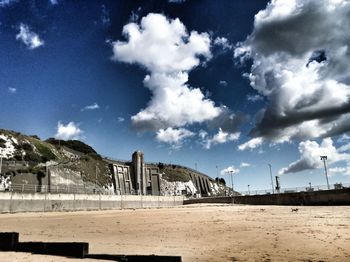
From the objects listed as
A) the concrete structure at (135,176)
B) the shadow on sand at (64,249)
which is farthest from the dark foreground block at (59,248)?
the concrete structure at (135,176)

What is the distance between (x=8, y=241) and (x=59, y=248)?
2022 millimetres

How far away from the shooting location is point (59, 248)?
8.97m

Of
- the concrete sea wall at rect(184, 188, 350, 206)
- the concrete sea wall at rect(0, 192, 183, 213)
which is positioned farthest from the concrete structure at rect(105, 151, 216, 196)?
the concrete sea wall at rect(184, 188, 350, 206)

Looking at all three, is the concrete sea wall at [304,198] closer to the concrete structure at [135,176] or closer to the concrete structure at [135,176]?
the concrete structure at [135,176]

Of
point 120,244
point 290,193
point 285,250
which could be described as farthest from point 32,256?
point 290,193

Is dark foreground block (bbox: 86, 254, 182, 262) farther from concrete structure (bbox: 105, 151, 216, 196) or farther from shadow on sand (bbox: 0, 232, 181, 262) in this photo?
concrete structure (bbox: 105, 151, 216, 196)

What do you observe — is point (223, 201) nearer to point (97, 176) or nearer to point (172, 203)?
point (172, 203)

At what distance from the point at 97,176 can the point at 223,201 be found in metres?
35.7

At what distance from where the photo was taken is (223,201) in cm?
7206

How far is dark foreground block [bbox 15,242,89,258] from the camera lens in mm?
8703

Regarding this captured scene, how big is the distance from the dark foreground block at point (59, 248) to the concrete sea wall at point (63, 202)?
30.3 meters

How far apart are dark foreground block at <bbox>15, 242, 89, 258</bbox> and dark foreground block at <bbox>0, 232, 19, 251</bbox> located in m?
0.16

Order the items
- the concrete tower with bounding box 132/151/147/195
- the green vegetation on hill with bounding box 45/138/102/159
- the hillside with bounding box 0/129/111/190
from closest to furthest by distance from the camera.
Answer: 1. the hillside with bounding box 0/129/111/190
2. the concrete tower with bounding box 132/151/147/195
3. the green vegetation on hill with bounding box 45/138/102/159

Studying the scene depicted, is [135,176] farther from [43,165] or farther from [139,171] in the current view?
[43,165]
